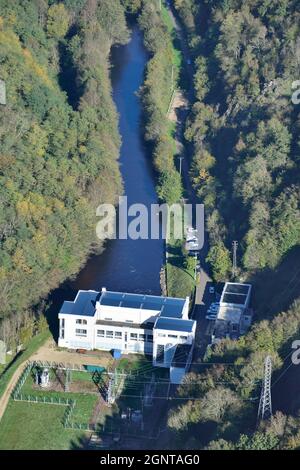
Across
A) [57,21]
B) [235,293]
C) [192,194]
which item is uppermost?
[57,21]

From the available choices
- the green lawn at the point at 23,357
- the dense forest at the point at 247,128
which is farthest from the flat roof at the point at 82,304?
the dense forest at the point at 247,128

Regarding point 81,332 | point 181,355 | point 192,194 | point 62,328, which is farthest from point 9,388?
point 192,194

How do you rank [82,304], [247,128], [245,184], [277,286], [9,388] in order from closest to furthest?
1. [9,388]
2. [82,304]
3. [277,286]
4. [245,184]
5. [247,128]

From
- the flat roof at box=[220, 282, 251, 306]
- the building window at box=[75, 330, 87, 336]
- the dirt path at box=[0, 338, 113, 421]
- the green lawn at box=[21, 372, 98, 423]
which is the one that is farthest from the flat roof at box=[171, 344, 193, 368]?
the building window at box=[75, 330, 87, 336]

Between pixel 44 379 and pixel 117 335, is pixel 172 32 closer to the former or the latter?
pixel 117 335

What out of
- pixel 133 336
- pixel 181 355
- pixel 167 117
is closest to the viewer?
pixel 181 355

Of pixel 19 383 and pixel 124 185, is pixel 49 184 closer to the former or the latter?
pixel 124 185

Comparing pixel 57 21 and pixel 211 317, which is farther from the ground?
pixel 57 21
